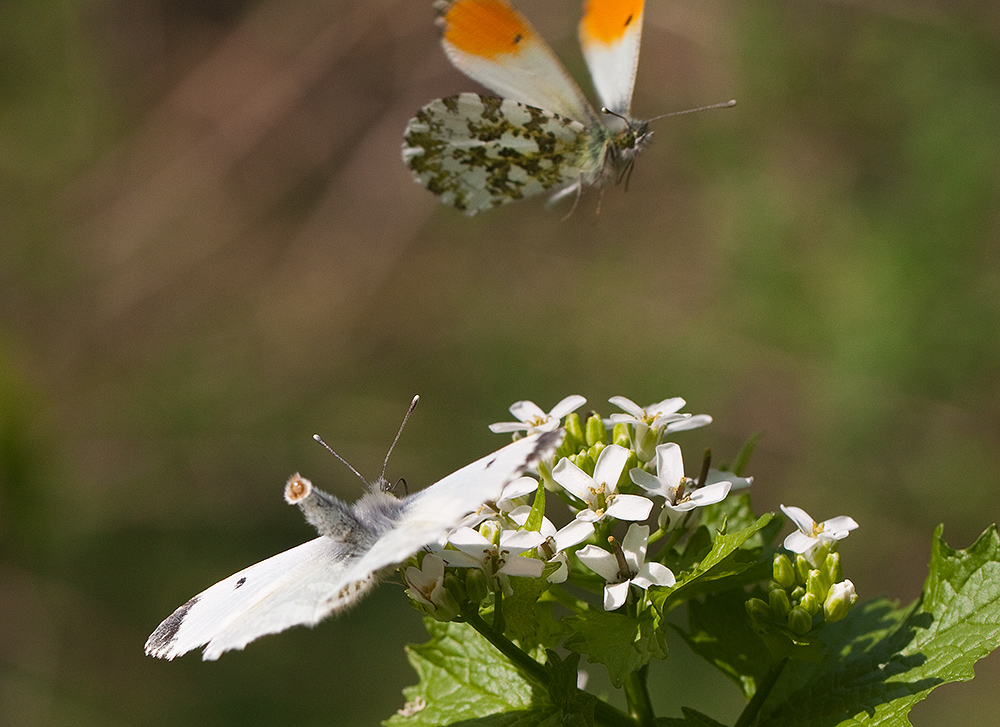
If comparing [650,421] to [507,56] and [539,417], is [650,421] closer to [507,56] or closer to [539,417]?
[539,417]

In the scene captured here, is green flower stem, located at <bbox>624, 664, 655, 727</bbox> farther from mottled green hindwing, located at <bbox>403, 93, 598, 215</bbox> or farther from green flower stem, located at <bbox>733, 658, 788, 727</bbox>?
mottled green hindwing, located at <bbox>403, 93, 598, 215</bbox>

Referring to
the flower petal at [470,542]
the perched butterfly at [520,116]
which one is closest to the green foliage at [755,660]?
the flower petal at [470,542]

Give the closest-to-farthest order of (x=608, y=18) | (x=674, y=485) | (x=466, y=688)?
1. (x=674, y=485)
2. (x=466, y=688)
3. (x=608, y=18)

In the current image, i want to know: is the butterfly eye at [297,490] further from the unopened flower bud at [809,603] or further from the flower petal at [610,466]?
the unopened flower bud at [809,603]

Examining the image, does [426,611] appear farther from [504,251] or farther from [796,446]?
[504,251]

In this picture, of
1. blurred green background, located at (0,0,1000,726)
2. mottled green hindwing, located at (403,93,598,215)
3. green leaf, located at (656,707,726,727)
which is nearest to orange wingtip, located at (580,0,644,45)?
mottled green hindwing, located at (403,93,598,215)

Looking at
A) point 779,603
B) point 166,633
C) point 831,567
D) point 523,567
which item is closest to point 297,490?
point 166,633
